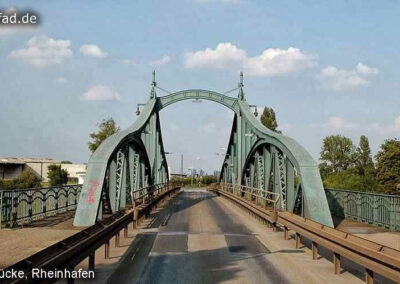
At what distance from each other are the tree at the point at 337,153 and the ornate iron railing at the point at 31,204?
92955 mm

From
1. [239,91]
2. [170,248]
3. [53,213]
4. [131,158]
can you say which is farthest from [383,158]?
[170,248]

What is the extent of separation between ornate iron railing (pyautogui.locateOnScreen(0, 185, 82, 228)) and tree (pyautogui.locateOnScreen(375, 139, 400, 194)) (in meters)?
46.7

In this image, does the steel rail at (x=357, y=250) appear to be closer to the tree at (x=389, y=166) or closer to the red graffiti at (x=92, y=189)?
the red graffiti at (x=92, y=189)

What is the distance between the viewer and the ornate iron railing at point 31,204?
17016 mm

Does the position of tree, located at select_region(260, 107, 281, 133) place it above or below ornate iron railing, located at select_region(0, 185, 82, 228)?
above

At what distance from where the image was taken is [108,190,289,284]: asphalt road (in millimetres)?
8633

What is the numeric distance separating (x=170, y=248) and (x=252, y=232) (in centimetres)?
458

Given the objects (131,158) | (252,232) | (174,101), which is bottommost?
(252,232)

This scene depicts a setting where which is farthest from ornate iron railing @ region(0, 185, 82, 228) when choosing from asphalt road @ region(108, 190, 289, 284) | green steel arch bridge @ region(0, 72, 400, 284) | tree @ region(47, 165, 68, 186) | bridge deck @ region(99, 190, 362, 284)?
tree @ region(47, 165, 68, 186)

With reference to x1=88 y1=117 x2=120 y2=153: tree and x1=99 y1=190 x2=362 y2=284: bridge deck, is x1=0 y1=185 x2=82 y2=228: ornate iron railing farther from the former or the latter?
x1=88 y1=117 x2=120 y2=153: tree

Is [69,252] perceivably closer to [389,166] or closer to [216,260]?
[216,260]

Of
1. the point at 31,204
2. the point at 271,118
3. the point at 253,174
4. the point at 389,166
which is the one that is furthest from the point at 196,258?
the point at 271,118

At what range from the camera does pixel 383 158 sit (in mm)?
64250

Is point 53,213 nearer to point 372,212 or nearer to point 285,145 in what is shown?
point 285,145
